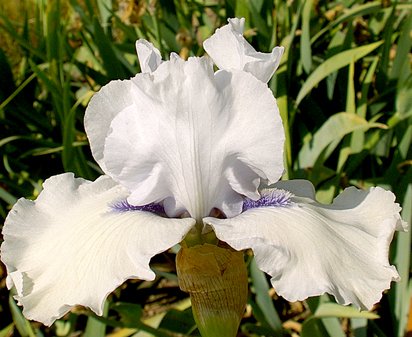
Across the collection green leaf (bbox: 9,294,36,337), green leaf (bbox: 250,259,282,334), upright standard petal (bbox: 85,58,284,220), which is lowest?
green leaf (bbox: 250,259,282,334)

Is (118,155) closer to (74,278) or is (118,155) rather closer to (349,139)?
(74,278)

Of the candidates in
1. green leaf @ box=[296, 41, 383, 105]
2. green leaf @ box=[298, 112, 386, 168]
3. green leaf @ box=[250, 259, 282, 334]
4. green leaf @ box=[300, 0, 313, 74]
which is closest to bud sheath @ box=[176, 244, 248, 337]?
green leaf @ box=[250, 259, 282, 334]

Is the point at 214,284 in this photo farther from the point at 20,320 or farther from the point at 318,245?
the point at 20,320

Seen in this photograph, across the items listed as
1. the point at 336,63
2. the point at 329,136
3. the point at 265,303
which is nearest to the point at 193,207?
the point at 265,303

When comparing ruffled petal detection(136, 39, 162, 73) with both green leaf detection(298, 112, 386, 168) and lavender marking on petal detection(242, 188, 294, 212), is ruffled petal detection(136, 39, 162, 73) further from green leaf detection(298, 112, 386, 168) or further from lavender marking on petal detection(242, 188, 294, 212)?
green leaf detection(298, 112, 386, 168)

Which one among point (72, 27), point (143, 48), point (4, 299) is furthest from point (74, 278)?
point (72, 27)
